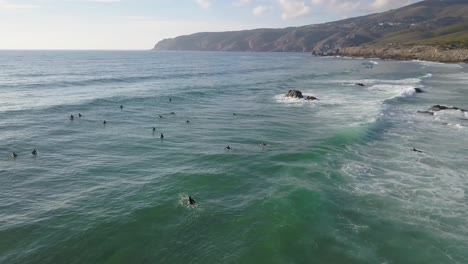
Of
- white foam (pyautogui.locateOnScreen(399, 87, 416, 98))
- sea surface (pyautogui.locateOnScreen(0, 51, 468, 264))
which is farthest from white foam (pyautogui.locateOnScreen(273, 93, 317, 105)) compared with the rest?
white foam (pyautogui.locateOnScreen(399, 87, 416, 98))

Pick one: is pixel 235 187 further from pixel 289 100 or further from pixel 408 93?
pixel 408 93

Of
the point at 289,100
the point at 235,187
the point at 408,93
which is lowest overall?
the point at 235,187

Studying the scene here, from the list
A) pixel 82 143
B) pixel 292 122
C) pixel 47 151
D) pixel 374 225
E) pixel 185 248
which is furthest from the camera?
pixel 292 122

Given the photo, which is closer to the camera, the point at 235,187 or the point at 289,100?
the point at 235,187

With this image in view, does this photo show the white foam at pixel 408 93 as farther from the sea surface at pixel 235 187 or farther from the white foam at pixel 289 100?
the white foam at pixel 289 100

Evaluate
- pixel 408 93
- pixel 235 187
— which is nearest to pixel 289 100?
pixel 408 93

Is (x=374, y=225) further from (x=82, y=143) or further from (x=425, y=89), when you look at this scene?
(x=425, y=89)

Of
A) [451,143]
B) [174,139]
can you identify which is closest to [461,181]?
[451,143]

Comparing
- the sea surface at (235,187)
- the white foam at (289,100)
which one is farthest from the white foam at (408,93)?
the white foam at (289,100)

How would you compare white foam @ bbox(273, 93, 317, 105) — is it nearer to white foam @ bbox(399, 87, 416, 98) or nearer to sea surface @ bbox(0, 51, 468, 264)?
sea surface @ bbox(0, 51, 468, 264)
